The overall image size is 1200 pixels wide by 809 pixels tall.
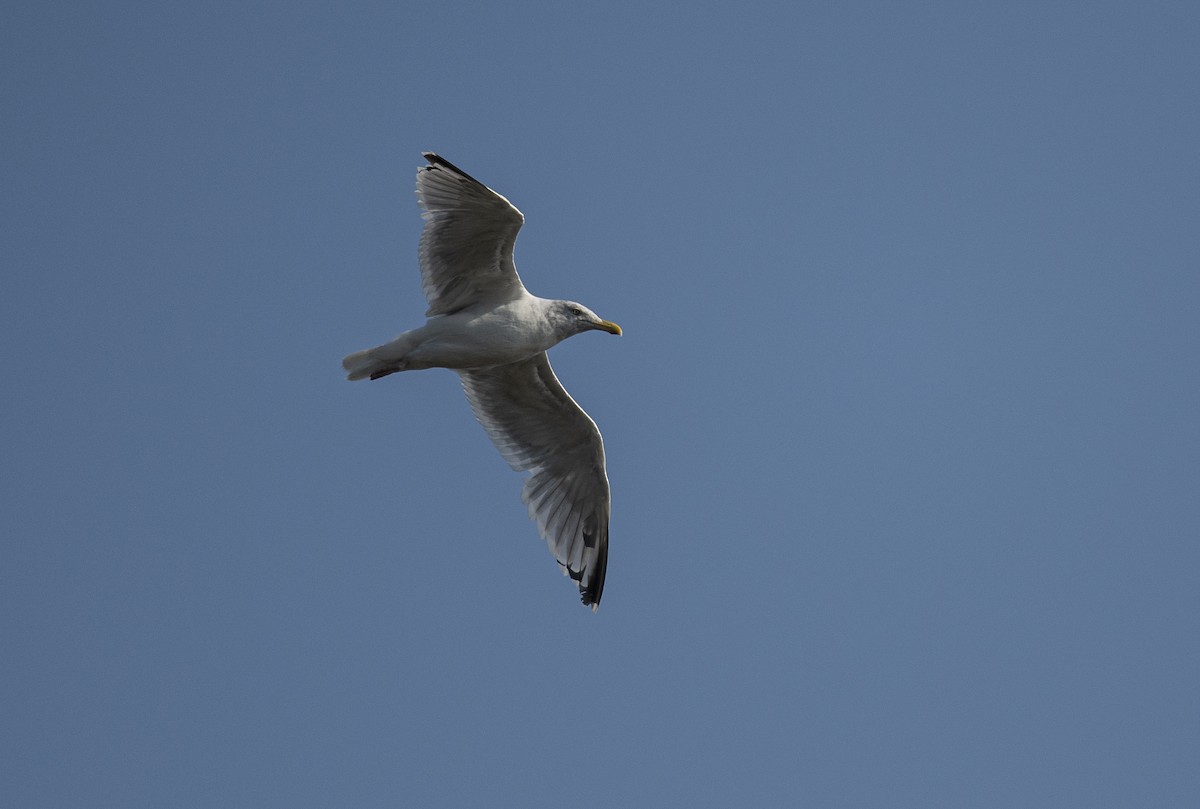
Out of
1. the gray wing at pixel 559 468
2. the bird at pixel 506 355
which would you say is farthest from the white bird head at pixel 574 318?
the gray wing at pixel 559 468

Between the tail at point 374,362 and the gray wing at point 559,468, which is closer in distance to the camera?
the tail at point 374,362

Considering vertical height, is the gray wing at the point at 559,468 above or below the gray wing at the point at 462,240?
below

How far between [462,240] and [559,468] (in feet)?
7.76

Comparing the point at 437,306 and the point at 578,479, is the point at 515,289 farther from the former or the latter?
the point at 578,479

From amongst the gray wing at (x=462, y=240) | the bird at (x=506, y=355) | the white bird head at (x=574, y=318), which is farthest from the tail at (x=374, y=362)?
the white bird head at (x=574, y=318)

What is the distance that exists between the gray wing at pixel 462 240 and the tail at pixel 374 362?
47 centimetres

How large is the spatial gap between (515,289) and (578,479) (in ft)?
6.45

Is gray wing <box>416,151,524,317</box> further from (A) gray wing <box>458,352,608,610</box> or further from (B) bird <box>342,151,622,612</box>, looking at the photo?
(A) gray wing <box>458,352,608,610</box>

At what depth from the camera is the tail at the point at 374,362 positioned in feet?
33.9

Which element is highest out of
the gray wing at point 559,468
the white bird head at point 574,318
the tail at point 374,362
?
the white bird head at point 574,318

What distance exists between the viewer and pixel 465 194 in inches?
392

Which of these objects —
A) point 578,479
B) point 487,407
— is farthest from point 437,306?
point 578,479

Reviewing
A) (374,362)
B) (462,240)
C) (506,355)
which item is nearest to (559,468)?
(506,355)

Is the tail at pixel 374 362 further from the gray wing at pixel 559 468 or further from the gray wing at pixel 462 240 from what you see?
the gray wing at pixel 559 468
